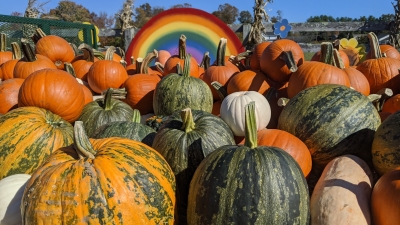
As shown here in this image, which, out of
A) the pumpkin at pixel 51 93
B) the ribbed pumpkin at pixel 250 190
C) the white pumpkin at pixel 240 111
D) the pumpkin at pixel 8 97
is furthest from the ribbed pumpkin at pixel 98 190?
the pumpkin at pixel 8 97

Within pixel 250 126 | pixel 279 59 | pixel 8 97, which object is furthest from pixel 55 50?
pixel 250 126

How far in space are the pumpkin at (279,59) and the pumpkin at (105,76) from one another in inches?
69.6

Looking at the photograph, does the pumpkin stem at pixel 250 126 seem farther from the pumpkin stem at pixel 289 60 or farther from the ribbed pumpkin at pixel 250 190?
the pumpkin stem at pixel 289 60

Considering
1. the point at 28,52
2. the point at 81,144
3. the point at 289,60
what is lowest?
the point at 81,144

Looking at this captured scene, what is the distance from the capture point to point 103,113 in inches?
121

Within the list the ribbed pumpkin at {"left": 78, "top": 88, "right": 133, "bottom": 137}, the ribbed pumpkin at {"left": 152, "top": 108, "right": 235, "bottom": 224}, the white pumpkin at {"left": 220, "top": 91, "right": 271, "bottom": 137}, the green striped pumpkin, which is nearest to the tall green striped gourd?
the ribbed pumpkin at {"left": 78, "top": 88, "right": 133, "bottom": 137}

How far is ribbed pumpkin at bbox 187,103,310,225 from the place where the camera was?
59.2 inches

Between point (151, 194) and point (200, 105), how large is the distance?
1.57 m

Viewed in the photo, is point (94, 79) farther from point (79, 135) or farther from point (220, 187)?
point (220, 187)

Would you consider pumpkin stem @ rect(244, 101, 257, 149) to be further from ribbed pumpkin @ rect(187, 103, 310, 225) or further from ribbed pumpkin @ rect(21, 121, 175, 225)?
ribbed pumpkin @ rect(21, 121, 175, 225)

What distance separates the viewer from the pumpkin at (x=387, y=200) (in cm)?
158

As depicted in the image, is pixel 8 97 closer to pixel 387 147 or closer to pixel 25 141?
pixel 25 141

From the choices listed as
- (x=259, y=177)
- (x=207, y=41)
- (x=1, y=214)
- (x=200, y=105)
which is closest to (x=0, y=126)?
(x=1, y=214)

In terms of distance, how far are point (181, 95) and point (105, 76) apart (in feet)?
4.69
